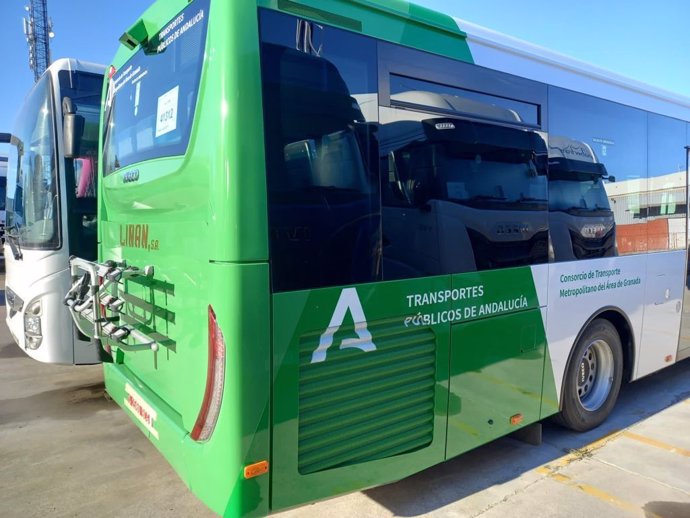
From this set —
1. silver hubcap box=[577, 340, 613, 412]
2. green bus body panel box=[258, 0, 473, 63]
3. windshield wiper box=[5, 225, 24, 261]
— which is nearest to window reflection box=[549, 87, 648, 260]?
silver hubcap box=[577, 340, 613, 412]

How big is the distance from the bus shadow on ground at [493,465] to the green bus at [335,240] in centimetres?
34

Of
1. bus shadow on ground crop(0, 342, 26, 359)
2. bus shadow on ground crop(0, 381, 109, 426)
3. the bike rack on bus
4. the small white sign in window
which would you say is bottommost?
bus shadow on ground crop(0, 381, 109, 426)

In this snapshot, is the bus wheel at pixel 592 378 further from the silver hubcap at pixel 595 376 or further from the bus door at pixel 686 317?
the bus door at pixel 686 317

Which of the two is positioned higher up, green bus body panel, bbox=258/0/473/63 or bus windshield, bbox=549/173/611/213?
green bus body panel, bbox=258/0/473/63

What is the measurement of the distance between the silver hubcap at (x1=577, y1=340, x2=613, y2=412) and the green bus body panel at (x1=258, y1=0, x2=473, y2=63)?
2908 millimetres

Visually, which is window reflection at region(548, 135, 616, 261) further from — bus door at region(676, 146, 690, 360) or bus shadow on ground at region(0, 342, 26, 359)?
bus shadow on ground at region(0, 342, 26, 359)

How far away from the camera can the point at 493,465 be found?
3.79 m

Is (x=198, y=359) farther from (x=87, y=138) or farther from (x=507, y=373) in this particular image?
(x=87, y=138)

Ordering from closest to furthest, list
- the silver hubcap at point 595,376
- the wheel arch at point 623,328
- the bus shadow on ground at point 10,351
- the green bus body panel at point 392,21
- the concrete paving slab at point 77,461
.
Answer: the green bus body panel at point 392,21 → the concrete paving slab at point 77,461 → the wheel arch at point 623,328 → the silver hubcap at point 595,376 → the bus shadow on ground at point 10,351

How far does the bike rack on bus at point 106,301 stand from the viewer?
284 centimetres

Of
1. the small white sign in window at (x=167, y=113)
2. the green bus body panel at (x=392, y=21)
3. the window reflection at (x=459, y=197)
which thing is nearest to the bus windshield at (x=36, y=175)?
the small white sign in window at (x=167, y=113)

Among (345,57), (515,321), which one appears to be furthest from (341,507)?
(345,57)

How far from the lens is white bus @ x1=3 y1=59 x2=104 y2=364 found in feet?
15.0

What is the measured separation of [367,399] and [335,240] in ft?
2.90
